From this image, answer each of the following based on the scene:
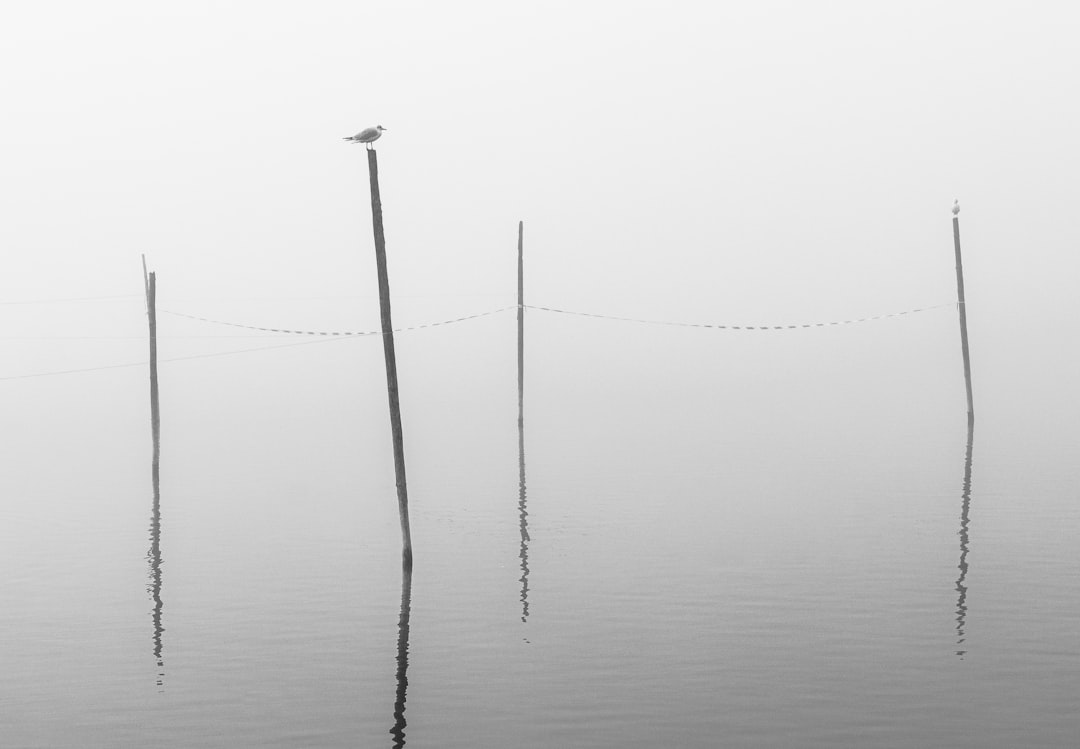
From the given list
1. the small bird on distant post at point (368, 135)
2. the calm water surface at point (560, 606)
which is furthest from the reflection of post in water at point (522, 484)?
the small bird on distant post at point (368, 135)

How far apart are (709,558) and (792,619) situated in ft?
21.1

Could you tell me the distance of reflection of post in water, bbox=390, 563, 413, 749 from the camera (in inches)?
570

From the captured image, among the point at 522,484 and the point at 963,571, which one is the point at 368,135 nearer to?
the point at 963,571

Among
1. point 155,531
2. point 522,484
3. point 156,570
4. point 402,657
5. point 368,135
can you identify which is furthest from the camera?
point 522,484

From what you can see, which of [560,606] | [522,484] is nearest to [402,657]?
[560,606]

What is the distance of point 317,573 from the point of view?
25719 millimetres

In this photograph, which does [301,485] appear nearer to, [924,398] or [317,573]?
[317,573]

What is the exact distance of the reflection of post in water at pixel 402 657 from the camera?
1448 cm

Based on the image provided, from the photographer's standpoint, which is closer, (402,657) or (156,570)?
(402,657)

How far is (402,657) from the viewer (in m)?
17.9

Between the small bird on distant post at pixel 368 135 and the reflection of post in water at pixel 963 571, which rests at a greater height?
the small bird on distant post at pixel 368 135

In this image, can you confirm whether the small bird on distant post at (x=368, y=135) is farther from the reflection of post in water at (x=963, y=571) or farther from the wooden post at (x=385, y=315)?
the reflection of post in water at (x=963, y=571)

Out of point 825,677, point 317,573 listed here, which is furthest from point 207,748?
point 317,573

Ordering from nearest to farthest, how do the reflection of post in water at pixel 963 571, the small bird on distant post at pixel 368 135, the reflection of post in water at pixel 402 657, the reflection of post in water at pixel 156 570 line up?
the reflection of post in water at pixel 402 657 → the reflection of post in water at pixel 963 571 → the reflection of post in water at pixel 156 570 → the small bird on distant post at pixel 368 135
